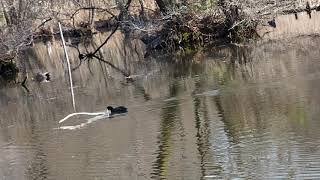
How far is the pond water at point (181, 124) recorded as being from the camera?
38.1ft

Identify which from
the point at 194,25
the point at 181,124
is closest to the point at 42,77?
the point at 194,25

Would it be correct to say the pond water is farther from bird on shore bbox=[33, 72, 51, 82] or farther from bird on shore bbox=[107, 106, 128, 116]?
bird on shore bbox=[33, 72, 51, 82]

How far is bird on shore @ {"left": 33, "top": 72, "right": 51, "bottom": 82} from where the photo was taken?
2920cm

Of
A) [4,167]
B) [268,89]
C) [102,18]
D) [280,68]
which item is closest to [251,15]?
[280,68]

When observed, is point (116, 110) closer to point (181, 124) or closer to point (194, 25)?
point (181, 124)

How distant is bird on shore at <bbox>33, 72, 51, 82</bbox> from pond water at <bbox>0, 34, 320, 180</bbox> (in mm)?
2121

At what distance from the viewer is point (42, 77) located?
29.8 metres

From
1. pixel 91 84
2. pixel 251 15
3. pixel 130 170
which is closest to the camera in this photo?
pixel 130 170

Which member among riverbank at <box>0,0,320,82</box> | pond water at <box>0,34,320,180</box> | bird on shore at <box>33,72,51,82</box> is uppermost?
riverbank at <box>0,0,320,82</box>

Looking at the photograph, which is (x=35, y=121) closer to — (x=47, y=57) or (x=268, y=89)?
(x=268, y=89)

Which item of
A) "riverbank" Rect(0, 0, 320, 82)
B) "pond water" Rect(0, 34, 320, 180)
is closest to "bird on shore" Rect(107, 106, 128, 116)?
"pond water" Rect(0, 34, 320, 180)

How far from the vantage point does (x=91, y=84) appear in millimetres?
25172

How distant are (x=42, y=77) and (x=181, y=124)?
15.7 metres

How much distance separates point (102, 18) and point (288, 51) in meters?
31.5
